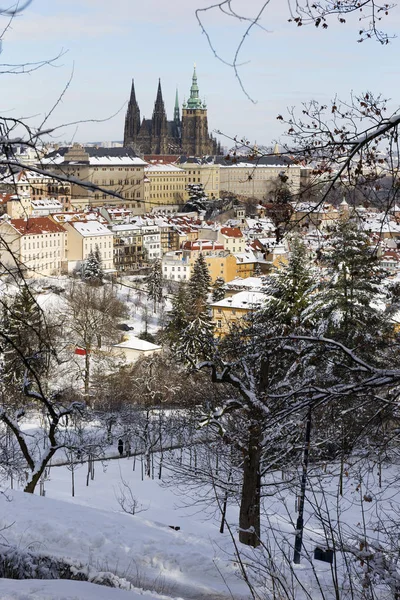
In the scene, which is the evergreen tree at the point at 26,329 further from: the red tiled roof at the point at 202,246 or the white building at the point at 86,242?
the white building at the point at 86,242

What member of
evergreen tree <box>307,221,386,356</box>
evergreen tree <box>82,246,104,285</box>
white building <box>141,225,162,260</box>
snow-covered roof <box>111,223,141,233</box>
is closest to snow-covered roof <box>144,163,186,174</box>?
snow-covered roof <box>111,223,141,233</box>

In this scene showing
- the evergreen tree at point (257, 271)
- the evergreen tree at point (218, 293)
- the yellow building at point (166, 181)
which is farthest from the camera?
the yellow building at point (166, 181)

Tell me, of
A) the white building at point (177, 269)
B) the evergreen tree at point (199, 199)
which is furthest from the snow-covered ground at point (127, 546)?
the white building at point (177, 269)

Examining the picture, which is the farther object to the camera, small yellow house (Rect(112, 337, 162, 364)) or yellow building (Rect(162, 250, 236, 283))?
yellow building (Rect(162, 250, 236, 283))

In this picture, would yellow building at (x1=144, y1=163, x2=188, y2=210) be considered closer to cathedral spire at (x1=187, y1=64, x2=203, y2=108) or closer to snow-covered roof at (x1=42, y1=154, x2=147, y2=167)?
snow-covered roof at (x1=42, y1=154, x2=147, y2=167)

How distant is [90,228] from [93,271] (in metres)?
8.80

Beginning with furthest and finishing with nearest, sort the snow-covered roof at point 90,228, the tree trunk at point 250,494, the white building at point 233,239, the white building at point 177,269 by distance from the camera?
the white building at point 233,239 → the snow-covered roof at point 90,228 → the white building at point 177,269 → the tree trunk at point 250,494

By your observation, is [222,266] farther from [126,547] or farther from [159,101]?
[159,101]

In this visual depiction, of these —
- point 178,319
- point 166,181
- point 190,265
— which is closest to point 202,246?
point 190,265

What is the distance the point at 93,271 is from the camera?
4978 cm

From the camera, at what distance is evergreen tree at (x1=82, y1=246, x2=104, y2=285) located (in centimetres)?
4831

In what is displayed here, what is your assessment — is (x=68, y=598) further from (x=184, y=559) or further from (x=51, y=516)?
(x=51, y=516)

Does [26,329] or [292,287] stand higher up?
[26,329]

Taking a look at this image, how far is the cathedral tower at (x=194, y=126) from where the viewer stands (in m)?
107
